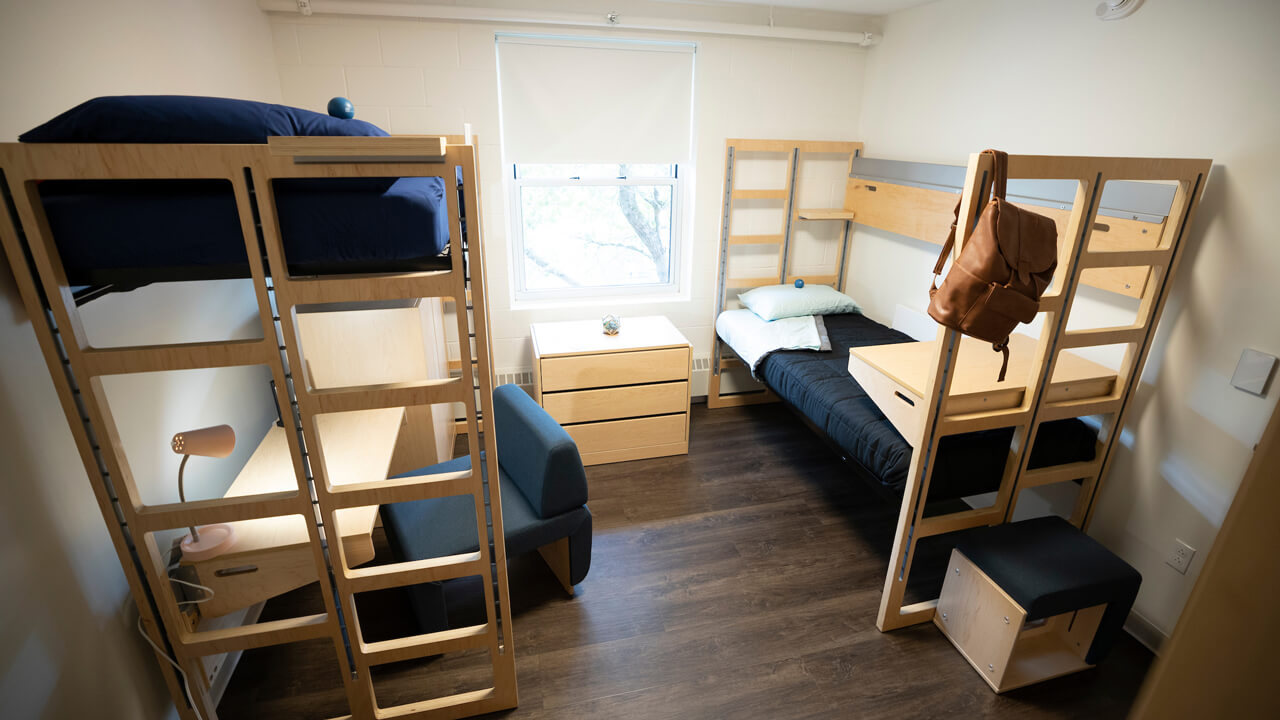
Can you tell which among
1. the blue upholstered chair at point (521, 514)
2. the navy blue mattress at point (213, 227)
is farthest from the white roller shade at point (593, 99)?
the navy blue mattress at point (213, 227)

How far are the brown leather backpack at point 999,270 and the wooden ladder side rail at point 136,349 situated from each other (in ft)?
5.58

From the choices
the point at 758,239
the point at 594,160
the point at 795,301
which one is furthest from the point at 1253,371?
the point at 594,160

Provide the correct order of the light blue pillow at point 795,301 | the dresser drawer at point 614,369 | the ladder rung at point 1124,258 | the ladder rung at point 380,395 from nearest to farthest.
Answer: the ladder rung at point 380,395 → the ladder rung at point 1124,258 → the dresser drawer at point 614,369 → the light blue pillow at point 795,301

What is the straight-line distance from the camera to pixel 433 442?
291 centimetres

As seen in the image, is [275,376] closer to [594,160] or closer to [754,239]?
[594,160]

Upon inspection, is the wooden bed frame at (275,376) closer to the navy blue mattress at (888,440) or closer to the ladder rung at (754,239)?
the navy blue mattress at (888,440)

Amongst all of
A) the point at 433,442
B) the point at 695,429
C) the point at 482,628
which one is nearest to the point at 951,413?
the point at 482,628

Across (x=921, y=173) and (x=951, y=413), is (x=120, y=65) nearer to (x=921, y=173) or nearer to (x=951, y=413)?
(x=951, y=413)

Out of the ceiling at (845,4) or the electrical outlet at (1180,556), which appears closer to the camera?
the electrical outlet at (1180,556)

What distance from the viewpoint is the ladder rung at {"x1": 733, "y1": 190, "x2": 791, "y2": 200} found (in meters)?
3.70

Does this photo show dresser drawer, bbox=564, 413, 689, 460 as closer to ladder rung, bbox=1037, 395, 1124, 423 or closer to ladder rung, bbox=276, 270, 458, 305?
ladder rung, bbox=1037, 395, 1124, 423

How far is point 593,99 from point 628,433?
1822 millimetres

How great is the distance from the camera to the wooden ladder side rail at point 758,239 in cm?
363

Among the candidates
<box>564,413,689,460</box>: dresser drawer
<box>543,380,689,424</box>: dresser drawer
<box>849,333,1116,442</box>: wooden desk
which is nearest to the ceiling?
<box>849,333,1116,442</box>: wooden desk
